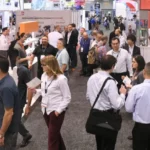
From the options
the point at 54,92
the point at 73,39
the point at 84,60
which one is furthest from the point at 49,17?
the point at 54,92

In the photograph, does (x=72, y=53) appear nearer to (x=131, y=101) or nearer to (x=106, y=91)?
(x=106, y=91)

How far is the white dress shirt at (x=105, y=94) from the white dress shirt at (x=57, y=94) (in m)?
0.39

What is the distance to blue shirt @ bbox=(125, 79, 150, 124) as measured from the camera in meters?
3.30

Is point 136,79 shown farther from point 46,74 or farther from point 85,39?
point 85,39

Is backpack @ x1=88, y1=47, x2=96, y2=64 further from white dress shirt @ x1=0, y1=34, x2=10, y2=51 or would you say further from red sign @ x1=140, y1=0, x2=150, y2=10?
white dress shirt @ x1=0, y1=34, x2=10, y2=51

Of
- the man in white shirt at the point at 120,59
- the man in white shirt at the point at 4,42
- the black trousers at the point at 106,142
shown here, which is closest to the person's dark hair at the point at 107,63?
the black trousers at the point at 106,142

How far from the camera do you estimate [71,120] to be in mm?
6164

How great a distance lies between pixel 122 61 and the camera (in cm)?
574

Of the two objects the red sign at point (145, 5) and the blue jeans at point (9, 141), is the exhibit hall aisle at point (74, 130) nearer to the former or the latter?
the blue jeans at point (9, 141)

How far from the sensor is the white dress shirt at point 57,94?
3889mm

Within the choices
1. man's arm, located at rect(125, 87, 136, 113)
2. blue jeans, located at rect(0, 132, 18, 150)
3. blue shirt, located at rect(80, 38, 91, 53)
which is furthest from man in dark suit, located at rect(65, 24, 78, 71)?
blue jeans, located at rect(0, 132, 18, 150)

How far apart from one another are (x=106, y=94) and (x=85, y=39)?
6.54 m

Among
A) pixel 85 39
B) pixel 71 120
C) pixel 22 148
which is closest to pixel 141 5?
pixel 85 39

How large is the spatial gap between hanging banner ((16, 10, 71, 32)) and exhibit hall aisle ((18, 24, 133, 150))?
561 centimetres
